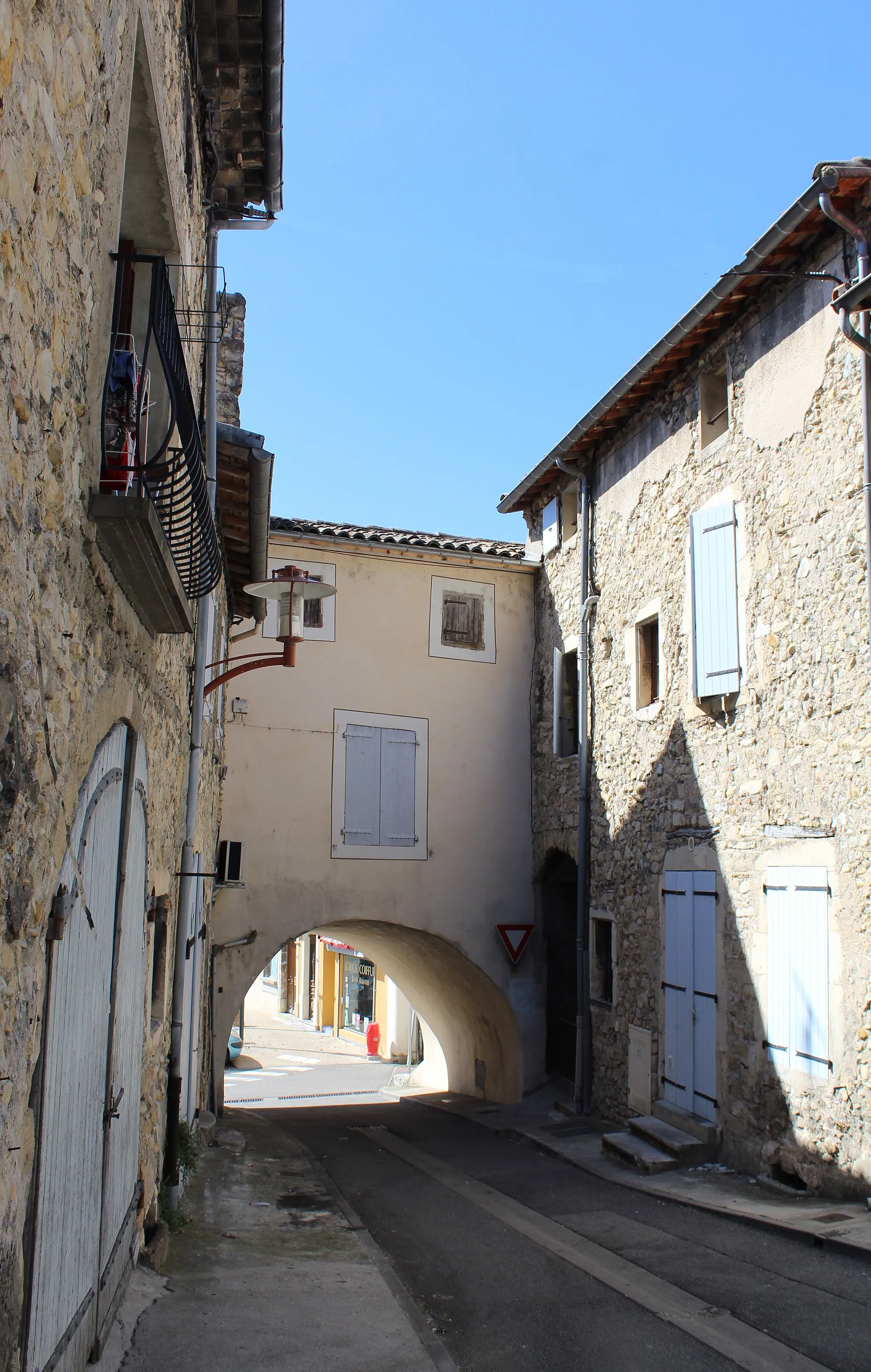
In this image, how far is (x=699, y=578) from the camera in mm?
10406

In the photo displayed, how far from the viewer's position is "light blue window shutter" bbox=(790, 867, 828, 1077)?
8.17 metres

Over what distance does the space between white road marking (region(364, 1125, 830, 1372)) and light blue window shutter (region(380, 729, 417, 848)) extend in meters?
5.03

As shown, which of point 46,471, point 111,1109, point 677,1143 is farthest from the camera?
point 677,1143

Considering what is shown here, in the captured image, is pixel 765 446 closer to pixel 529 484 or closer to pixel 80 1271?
pixel 529 484

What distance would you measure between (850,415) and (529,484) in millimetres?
6684

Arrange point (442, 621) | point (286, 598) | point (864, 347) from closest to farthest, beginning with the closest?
1. point (864, 347)
2. point (286, 598)
3. point (442, 621)

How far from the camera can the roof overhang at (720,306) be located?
26.5ft

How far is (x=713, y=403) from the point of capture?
10789 mm

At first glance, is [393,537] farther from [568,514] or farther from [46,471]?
[46,471]

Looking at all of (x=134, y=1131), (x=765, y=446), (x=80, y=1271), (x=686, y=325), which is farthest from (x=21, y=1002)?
(x=686, y=325)

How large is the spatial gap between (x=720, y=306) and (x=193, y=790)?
6.59m

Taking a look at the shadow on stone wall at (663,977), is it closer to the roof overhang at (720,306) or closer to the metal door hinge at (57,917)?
the roof overhang at (720,306)

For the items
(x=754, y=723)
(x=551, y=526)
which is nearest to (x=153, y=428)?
(x=754, y=723)

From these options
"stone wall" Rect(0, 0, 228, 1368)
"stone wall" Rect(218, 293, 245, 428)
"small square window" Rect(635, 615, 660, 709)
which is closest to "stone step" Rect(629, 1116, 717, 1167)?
"small square window" Rect(635, 615, 660, 709)
